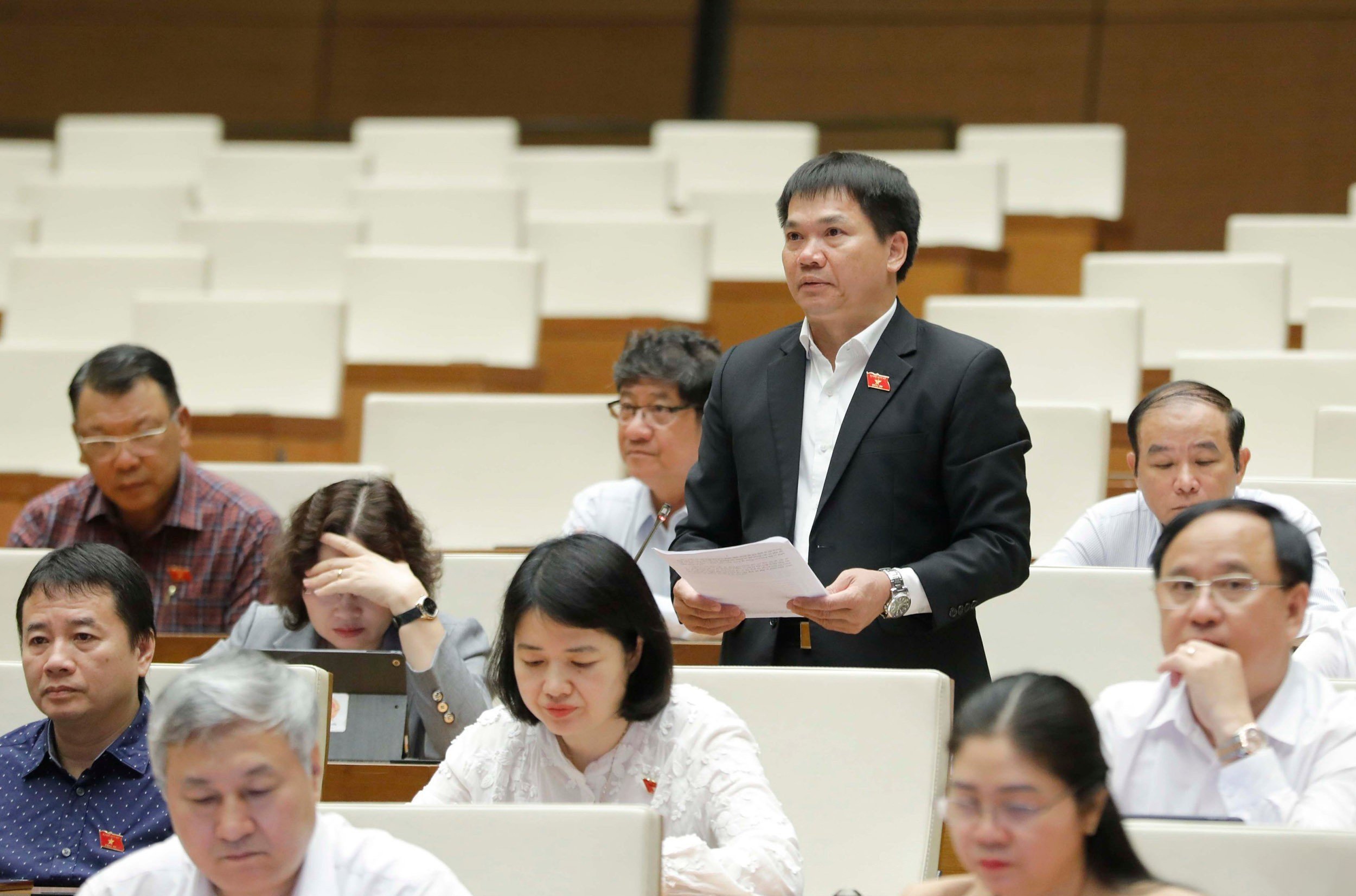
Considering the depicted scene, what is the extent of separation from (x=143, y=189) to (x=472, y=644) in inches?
102

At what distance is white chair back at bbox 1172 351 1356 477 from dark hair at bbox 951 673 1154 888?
5.90ft

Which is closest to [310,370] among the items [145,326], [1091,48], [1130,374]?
[145,326]

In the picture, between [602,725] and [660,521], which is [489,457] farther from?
[602,725]

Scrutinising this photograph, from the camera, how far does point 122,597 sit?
1.63 m

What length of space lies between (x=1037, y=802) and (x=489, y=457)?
186 cm

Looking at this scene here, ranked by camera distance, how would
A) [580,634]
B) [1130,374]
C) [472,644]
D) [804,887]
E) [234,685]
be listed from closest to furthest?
[234,685], [580,634], [804,887], [472,644], [1130,374]

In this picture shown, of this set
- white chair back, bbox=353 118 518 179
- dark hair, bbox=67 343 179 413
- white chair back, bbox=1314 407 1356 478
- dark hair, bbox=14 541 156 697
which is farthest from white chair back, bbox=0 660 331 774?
white chair back, bbox=353 118 518 179

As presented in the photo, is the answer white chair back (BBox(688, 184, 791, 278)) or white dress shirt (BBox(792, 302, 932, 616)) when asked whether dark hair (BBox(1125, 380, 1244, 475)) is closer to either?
white dress shirt (BBox(792, 302, 932, 616))

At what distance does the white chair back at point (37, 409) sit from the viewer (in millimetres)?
3014

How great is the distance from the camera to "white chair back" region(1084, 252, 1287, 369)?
3215mm

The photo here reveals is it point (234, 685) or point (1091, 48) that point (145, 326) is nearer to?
point (234, 685)

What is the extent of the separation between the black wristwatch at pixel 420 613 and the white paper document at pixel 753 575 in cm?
34

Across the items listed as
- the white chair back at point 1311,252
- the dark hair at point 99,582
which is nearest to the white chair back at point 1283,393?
the white chair back at point 1311,252

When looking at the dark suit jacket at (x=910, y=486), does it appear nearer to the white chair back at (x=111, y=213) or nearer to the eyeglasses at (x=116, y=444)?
the eyeglasses at (x=116, y=444)
